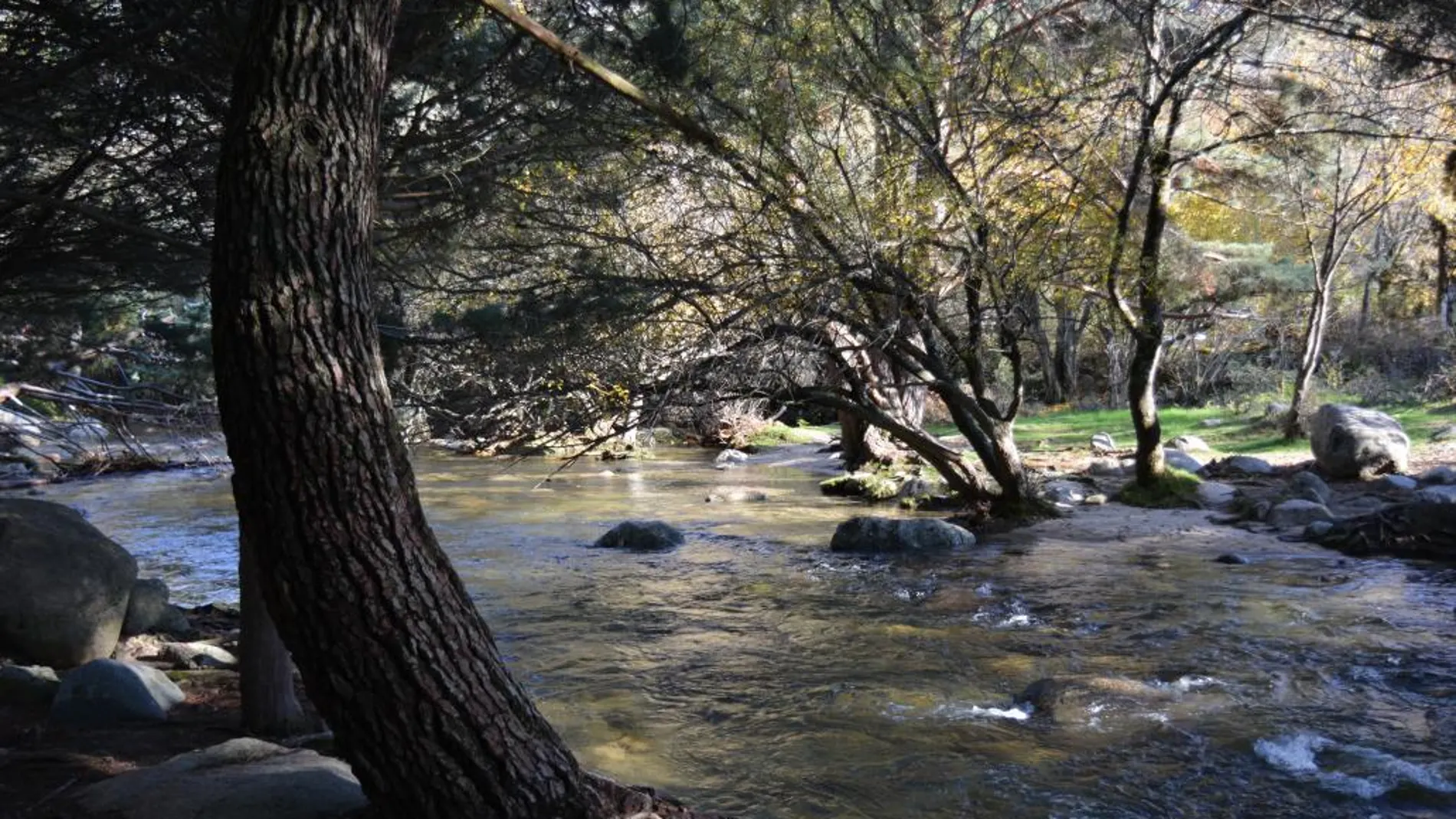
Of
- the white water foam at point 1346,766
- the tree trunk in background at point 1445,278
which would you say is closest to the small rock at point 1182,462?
the white water foam at point 1346,766

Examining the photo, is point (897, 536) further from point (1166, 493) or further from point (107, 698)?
point (107, 698)

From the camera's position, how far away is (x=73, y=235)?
6.62 meters

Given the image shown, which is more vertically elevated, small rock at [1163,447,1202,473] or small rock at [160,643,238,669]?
small rock at [1163,447,1202,473]

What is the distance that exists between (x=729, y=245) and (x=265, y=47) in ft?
30.5

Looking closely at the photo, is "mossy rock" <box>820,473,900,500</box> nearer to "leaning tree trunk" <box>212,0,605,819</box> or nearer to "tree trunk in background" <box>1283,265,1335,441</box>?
"tree trunk in background" <box>1283,265,1335,441</box>

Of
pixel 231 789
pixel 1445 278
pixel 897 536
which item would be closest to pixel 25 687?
pixel 231 789

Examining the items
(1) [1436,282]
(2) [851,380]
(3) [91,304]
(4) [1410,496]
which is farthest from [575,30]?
(1) [1436,282]

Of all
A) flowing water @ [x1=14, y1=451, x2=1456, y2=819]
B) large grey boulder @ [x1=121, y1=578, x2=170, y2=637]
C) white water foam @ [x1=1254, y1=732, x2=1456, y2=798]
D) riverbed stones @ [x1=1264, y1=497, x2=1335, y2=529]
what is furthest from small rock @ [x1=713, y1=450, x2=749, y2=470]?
white water foam @ [x1=1254, y1=732, x2=1456, y2=798]

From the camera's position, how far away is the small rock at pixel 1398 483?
14.6m

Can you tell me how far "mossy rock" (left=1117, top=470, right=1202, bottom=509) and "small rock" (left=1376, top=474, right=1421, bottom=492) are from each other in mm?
2149

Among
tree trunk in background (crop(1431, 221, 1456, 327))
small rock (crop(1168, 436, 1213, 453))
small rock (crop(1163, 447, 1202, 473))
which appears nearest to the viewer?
small rock (crop(1163, 447, 1202, 473))

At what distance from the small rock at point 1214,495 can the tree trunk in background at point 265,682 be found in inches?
469

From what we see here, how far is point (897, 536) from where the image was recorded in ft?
43.3

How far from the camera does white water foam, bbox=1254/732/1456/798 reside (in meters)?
5.84
